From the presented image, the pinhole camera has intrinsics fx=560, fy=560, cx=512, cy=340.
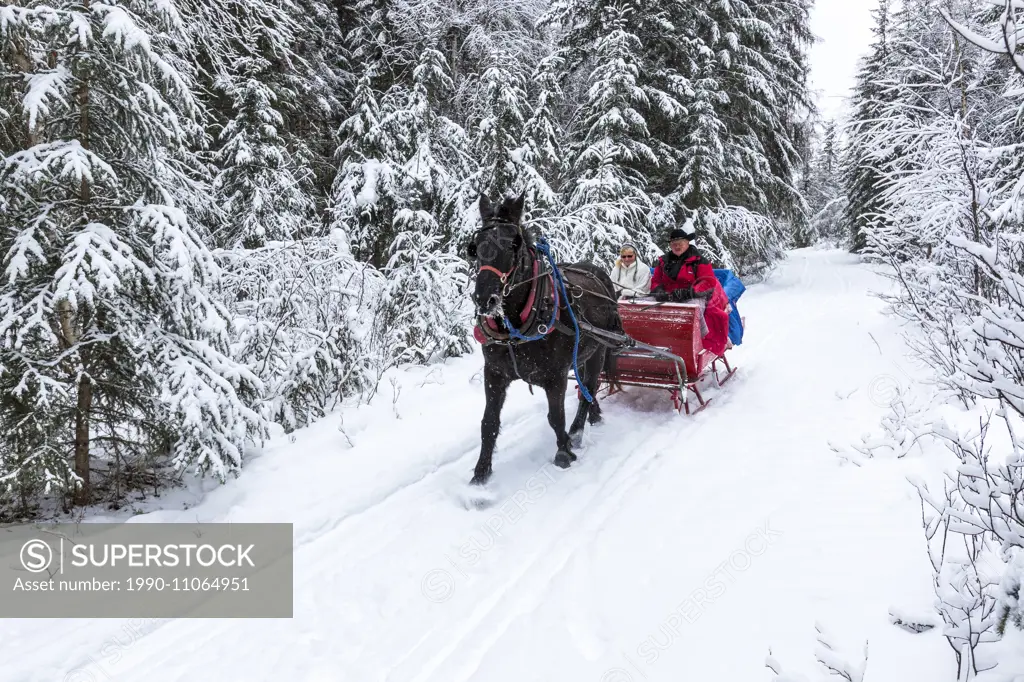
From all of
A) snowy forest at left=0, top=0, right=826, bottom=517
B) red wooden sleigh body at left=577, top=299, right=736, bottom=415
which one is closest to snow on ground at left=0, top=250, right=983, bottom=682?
red wooden sleigh body at left=577, top=299, right=736, bottom=415

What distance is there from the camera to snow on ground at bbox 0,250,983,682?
276 centimetres

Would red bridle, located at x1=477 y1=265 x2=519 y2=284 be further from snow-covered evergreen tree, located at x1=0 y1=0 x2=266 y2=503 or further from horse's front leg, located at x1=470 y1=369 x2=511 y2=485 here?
snow-covered evergreen tree, located at x1=0 y1=0 x2=266 y2=503

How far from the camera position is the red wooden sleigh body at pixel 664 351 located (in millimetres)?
6297

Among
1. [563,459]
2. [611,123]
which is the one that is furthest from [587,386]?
[611,123]

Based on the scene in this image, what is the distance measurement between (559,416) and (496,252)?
175cm

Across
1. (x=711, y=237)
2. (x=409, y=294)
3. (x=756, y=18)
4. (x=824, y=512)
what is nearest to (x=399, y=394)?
(x=409, y=294)

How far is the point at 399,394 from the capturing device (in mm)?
6949

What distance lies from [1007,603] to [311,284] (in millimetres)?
6431

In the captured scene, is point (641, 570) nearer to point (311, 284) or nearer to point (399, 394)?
point (399, 394)

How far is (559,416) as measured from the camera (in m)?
5.07

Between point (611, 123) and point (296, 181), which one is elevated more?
point (611, 123)

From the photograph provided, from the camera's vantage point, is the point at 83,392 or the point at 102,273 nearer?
the point at 102,273

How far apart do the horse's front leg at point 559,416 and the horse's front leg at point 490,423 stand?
17.7 inches

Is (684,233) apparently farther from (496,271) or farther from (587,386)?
(496,271)
